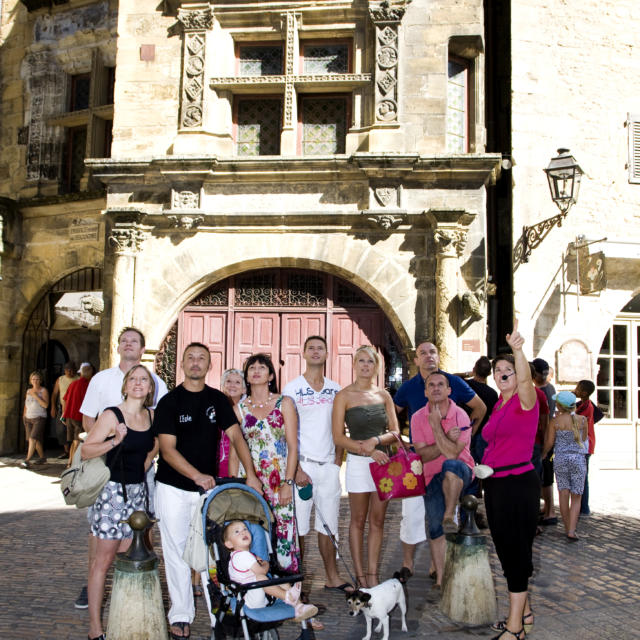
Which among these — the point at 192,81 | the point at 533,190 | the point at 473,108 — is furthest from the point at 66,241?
the point at 533,190

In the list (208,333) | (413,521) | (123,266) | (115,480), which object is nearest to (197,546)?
(115,480)

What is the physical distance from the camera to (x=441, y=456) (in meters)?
5.01

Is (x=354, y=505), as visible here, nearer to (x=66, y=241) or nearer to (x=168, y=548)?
(x=168, y=548)

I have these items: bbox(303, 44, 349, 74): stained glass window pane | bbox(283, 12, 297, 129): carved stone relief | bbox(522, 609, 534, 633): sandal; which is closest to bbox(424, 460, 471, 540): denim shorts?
bbox(522, 609, 534, 633): sandal

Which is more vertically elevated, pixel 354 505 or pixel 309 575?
pixel 354 505

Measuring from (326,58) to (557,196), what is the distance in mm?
4386

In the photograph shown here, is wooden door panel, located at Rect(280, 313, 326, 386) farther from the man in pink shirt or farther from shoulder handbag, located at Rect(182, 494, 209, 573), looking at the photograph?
shoulder handbag, located at Rect(182, 494, 209, 573)

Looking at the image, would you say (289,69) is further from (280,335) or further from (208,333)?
(208,333)

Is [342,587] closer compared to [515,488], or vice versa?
[515,488]

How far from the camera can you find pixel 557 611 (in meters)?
4.56

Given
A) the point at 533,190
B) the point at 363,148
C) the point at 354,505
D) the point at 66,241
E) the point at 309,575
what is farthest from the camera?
the point at 66,241

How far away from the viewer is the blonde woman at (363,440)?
473 centimetres

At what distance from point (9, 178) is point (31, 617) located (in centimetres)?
1075

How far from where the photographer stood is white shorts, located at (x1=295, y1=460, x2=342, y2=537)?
15.8 ft
